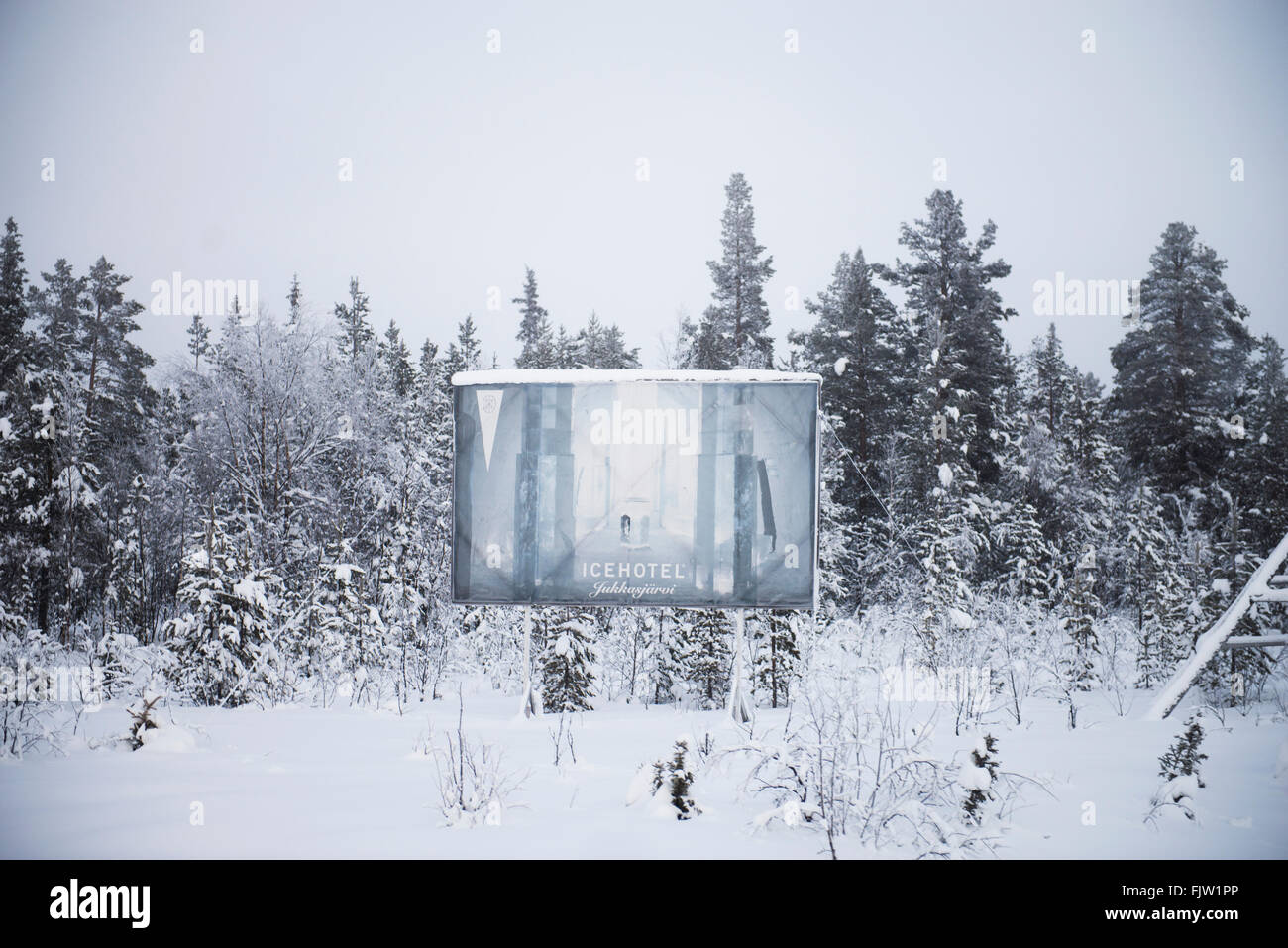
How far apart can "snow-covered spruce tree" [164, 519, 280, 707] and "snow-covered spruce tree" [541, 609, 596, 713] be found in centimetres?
358

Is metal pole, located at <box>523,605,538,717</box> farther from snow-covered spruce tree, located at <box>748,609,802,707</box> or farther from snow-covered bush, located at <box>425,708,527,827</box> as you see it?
snow-covered spruce tree, located at <box>748,609,802,707</box>

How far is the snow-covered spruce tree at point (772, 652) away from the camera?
1073 centimetres

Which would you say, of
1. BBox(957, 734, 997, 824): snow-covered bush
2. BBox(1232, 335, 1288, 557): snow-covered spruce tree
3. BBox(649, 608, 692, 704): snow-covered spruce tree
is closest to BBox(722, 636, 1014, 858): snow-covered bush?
BBox(957, 734, 997, 824): snow-covered bush

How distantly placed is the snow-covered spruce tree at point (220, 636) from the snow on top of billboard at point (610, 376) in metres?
3.90

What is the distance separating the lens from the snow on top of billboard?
8.86 m

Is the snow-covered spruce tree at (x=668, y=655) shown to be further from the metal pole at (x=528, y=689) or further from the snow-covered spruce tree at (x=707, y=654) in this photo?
the metal pole at (x=528, y=689)

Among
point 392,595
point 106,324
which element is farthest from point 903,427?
point 106,324

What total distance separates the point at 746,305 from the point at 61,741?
2312 cm

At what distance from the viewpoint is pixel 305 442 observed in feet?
74.2

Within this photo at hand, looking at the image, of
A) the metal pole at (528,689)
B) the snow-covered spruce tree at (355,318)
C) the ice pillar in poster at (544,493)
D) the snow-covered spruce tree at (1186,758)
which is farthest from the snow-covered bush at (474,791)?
the snow-covered spruce tree at (355,318)

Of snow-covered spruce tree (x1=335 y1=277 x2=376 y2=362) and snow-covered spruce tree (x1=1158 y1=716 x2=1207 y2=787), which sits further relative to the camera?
snow-covered spruce tree (x1=335 y1=277 x2=376 y2=362)

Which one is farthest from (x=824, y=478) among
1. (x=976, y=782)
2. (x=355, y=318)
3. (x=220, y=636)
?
(x=355, y=318)

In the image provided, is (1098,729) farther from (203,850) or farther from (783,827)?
(203,850)

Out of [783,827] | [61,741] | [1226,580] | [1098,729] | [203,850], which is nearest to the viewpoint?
[203,850]
